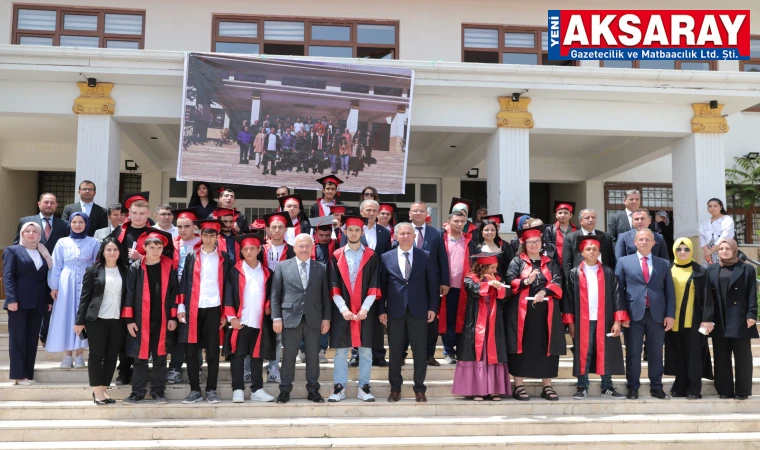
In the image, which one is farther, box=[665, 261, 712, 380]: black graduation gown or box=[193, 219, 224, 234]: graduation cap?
box=[665, 261, 712, 380]: black graduation gown

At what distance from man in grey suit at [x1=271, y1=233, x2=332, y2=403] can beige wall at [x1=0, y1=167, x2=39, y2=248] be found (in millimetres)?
10478

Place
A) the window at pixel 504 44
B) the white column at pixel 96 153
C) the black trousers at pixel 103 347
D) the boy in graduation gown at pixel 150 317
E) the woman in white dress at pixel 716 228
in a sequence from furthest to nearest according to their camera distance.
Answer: the window at pixel 504 44 < the white column at pixel 96 153 < the woman in white dress at pixel 716 228 < the boy in graduation gown at pixel 150 317 < the black trousers at pixel 103 347

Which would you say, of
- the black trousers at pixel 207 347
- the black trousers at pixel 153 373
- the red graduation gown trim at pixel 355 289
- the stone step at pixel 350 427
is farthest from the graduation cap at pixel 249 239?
the stone step at pixel 350 427

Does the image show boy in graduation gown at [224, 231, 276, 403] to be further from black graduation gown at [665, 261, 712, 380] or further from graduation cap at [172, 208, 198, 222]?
black graduation gown at [665, 261, 712, 380]

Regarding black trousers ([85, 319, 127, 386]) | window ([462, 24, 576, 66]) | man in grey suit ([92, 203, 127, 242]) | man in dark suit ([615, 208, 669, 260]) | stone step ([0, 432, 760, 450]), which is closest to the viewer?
stone step ([0, 432, 760, 450])

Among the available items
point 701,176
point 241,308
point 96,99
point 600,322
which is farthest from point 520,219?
point 96,99

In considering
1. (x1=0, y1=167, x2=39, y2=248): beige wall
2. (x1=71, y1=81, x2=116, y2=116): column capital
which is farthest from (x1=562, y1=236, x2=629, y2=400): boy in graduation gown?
(x1=0, y1=167, x2=39, y2=248): beige wall

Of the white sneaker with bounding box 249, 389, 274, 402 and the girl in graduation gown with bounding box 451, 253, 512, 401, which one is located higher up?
the girl in graduation gown with bounding box 451, 253, 512, 401

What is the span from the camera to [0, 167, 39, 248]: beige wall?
1473 cm

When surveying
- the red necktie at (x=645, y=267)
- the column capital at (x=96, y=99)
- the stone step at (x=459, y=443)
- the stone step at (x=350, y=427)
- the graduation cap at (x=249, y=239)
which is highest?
the column capital at (x=96, y=99)

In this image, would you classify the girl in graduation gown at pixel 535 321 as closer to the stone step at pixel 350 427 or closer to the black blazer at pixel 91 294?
the stone step at pixel 350 427

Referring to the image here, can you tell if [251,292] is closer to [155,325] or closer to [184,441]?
[155,325]

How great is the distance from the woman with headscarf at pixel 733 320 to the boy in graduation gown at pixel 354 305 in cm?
361

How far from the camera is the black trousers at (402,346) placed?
6.97 meters
